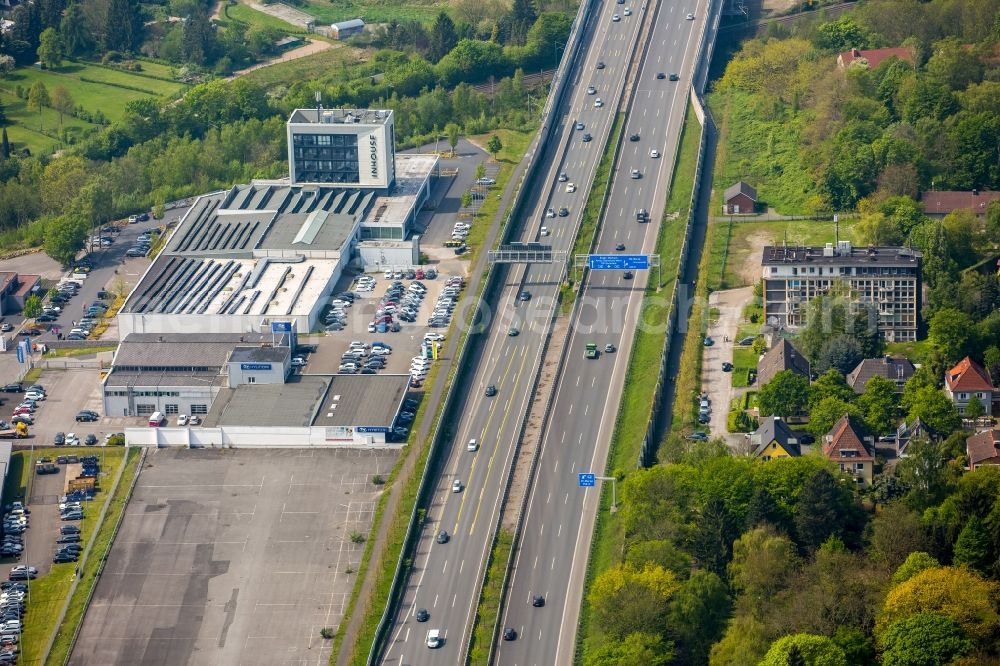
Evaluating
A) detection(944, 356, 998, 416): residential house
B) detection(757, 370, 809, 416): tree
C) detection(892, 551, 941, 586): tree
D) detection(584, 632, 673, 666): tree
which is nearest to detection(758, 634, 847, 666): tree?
detection(584, 632, 673, 666): tree

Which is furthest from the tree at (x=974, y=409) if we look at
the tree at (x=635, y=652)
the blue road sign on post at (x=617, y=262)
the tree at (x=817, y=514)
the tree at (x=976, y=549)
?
the tree at (x=635, y=652)

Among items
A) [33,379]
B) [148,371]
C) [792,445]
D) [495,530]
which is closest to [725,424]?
[792,445]

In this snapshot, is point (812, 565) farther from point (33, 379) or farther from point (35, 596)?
point (33, 379)

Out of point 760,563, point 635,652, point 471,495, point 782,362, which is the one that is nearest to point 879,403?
point 782,362

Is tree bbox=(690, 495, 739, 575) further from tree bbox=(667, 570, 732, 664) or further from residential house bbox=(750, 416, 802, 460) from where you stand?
residential house bbox=(750, 416, 802, 460)

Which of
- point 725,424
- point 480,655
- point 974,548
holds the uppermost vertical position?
point 725,424

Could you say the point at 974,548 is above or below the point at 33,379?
below

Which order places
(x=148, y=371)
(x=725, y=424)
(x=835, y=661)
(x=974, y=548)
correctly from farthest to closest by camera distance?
(x=148, y=371) < (x=725, y=424) < (x=974, y=548) < (x=835, y=661)

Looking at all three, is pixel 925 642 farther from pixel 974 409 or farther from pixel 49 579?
pixel 49 579
